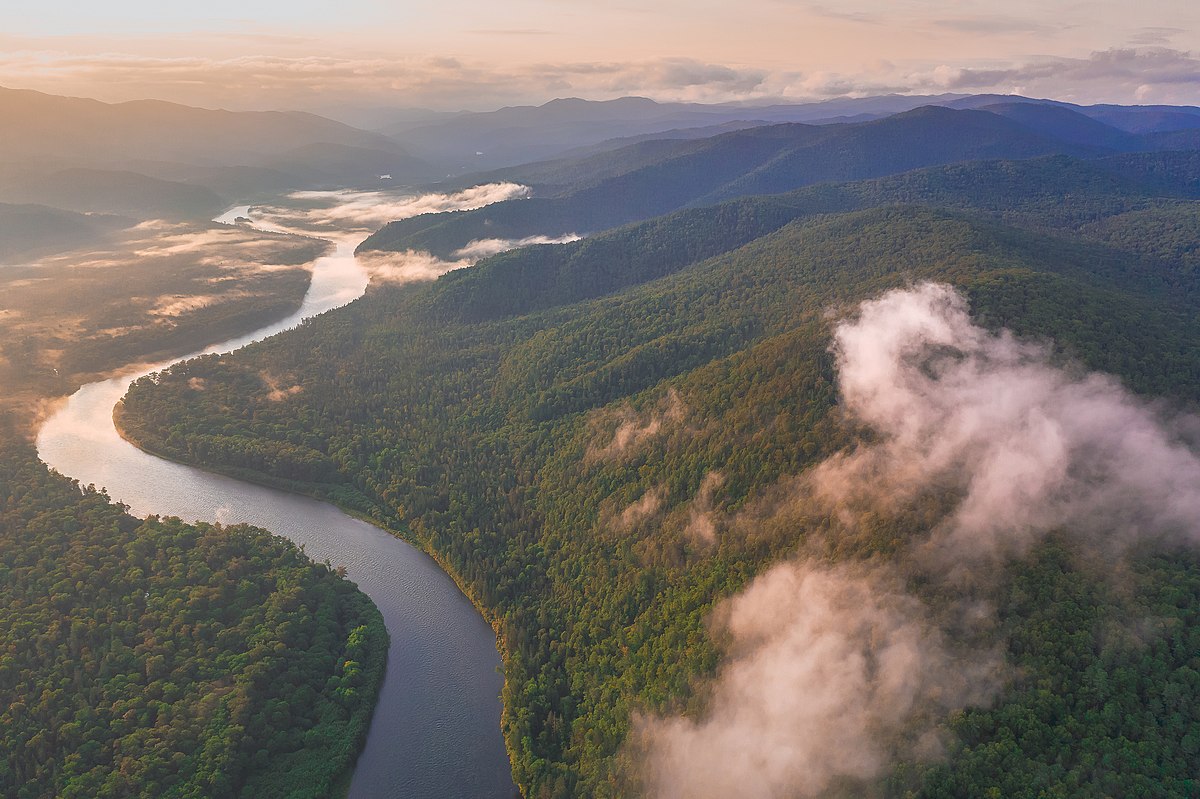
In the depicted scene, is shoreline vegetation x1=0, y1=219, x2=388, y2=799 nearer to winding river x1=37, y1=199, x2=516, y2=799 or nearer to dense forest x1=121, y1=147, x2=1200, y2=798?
winding river x1=37, y1=199, x2=516, y2=799

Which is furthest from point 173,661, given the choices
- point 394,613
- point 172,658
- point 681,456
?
point 681,456

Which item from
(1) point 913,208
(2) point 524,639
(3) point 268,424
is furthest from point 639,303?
(2) point 524,639

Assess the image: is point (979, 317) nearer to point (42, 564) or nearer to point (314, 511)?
point (314, 511)

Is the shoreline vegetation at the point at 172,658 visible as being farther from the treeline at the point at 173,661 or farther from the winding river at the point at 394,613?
the winding river at the point at 394,613

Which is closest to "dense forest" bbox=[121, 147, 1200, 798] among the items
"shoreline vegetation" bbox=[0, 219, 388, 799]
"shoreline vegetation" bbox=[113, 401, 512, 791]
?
"shoreline vegetation" bbox=[113, 401, 512, 791]

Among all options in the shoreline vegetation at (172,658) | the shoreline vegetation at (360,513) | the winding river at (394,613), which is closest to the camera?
the shoreline vegetation at (172,658)

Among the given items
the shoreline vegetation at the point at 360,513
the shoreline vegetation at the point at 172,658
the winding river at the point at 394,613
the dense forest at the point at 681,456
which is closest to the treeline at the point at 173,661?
the shoreline vegetation at the point at 172,658

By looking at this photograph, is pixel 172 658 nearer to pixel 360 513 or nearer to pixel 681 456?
pixel 360 513
